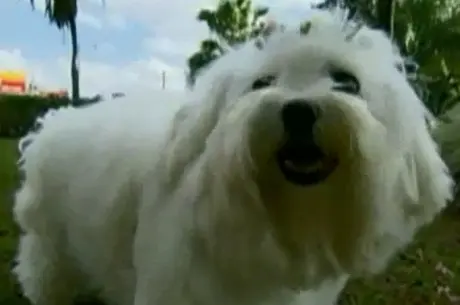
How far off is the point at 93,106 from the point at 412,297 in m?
2.10

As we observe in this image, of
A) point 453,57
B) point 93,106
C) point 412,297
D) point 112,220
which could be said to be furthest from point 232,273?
point 453,57

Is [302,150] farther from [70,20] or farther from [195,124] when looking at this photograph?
[70,20]

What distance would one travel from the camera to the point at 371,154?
280cm

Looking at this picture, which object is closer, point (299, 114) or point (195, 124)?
point (299, 114)

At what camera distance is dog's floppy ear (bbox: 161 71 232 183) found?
122 inches

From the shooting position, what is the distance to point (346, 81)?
9.79 feet

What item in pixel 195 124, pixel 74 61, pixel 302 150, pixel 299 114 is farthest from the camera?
pixel 74 61

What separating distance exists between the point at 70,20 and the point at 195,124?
12.0 metres

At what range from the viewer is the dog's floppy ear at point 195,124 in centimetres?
309

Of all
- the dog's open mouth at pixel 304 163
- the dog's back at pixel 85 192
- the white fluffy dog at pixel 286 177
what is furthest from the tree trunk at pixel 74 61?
the dog's open mouth at pixel 304 163

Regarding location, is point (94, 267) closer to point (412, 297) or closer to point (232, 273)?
point (232, 273)

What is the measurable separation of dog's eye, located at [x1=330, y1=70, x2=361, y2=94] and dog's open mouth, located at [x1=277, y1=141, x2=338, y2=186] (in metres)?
0.25

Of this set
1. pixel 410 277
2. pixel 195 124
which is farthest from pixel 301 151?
pixel 410 277

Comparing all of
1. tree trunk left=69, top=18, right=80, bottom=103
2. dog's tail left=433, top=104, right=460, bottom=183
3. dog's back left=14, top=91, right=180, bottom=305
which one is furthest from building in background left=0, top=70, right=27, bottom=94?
dog's back left=14, top=91, right=180, bottom=305
